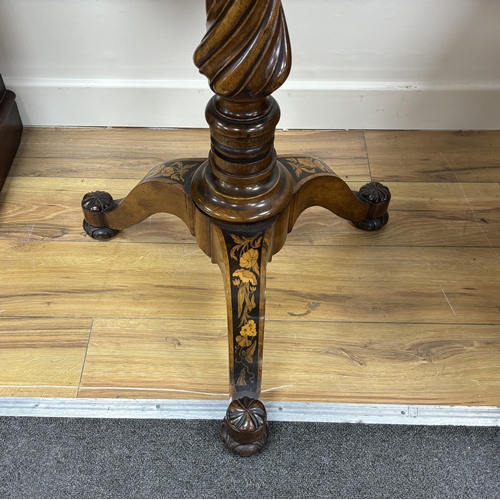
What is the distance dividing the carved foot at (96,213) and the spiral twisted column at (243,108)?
27 cm

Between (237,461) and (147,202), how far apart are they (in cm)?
42

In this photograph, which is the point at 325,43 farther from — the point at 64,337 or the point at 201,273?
the point at 64,337

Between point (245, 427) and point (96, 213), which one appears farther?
point (96, 213)

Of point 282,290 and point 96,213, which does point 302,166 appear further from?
point 96,213

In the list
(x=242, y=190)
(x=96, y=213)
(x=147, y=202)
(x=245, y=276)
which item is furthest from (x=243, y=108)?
(x=96, y=213)

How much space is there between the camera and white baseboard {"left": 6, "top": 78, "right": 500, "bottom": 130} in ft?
3.85

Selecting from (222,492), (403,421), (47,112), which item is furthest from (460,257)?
(47,112)

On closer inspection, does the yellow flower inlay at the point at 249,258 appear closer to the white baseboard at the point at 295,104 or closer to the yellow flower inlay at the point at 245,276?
the yellow flower inlay at the point at 245,276

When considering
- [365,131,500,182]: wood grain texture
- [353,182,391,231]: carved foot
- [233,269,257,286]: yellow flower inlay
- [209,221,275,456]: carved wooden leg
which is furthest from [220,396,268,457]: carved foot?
[365,131,500,182]: wood grain texture

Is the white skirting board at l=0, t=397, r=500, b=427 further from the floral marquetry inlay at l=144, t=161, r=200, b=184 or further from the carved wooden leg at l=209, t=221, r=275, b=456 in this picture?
the floral marquetry inlay at l=144, t=161, r=200, b=184

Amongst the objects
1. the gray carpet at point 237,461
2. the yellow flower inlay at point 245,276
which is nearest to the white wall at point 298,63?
the yellow flower inlay at point 245,276

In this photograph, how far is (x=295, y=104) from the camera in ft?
3.93

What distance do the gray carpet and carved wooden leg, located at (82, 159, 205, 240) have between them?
32cm

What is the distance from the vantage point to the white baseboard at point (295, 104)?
1.17 metres
